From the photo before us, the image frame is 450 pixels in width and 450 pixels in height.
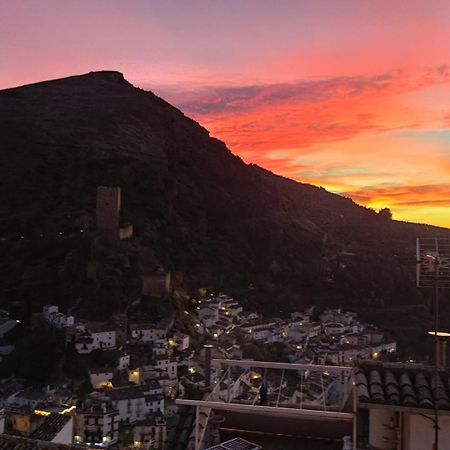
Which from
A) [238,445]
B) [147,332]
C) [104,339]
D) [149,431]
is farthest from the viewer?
[147,332]

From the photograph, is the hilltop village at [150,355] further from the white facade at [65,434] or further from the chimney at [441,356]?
the chimney at [441,356]

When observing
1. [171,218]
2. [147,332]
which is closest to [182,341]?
[147,332]

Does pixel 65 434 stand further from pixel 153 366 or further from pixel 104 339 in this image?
pixel 104 339

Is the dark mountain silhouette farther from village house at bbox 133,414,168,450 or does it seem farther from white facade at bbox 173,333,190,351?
village house at bbox 133,414,168,450

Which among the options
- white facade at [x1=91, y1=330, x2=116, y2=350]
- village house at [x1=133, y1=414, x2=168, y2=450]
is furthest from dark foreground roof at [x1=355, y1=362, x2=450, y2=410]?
white facade at [x1=91, y1=330, x2=116, y2=350]

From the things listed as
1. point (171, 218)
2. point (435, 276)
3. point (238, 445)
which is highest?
point (171, 218)

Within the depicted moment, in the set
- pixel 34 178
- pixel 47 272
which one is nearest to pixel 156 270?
pixel 47 272
